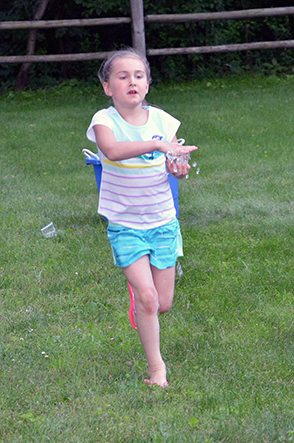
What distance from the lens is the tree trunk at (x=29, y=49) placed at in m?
13.0

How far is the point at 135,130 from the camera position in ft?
9.12

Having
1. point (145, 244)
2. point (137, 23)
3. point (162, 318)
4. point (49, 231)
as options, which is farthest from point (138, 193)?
point (137, 23)

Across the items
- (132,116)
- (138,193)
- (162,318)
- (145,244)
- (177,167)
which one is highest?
(132,116)

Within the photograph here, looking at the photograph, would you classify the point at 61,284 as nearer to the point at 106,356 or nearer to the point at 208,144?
the point at 106,356

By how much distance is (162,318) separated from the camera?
3535 mm

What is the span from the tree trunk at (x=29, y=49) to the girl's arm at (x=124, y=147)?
1122cm

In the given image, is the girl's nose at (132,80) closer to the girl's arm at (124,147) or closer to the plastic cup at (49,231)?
the girl's arm at (124,147)

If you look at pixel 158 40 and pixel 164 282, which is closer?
pixel 164 282

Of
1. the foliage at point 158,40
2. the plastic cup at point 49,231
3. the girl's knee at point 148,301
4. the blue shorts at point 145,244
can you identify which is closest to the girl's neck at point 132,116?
the blue shorts at point 145,244

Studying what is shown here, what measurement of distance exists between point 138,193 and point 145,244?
0.24 metres

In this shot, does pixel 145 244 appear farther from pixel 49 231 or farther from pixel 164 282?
pixel 49 231

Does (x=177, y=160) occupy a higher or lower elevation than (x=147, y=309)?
higher

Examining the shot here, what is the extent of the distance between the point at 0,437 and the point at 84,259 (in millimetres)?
2050

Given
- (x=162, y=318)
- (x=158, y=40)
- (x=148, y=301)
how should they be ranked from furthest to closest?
(x=158, y=40) → (x=162, y=318) → (x=148, y=301)
